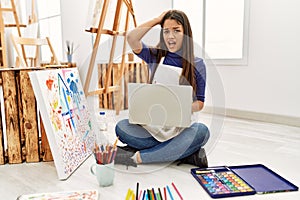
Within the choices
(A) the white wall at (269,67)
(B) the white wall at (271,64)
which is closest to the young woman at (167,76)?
(A) the white wall at (269,67)

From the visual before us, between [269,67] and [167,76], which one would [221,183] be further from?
[269,67]

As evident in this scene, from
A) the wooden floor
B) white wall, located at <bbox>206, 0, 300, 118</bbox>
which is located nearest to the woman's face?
the wooden floor

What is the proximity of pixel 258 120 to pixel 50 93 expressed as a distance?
1.61 m

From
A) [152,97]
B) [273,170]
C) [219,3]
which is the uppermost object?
[219,3]

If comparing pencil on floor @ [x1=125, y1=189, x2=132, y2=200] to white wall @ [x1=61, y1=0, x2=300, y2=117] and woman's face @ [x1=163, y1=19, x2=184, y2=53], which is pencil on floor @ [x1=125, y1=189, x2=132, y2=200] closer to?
woman's face @ [x1=163, y1=19, x2=184, y2=53]

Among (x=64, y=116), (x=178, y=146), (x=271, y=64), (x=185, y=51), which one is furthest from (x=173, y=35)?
(x=271, y=64)

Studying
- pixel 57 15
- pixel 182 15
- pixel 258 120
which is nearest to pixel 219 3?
pixel 258 120

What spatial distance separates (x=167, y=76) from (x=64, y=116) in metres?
0.47

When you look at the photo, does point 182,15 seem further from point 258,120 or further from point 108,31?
point 258,120

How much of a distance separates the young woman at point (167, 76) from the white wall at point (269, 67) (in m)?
0.50

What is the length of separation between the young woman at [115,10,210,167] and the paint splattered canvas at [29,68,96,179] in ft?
0.61

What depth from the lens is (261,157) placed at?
52.9 inches

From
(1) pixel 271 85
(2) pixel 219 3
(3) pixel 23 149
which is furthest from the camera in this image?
(2) pixel 219 3

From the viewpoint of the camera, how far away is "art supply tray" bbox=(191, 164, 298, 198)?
3.23ft
